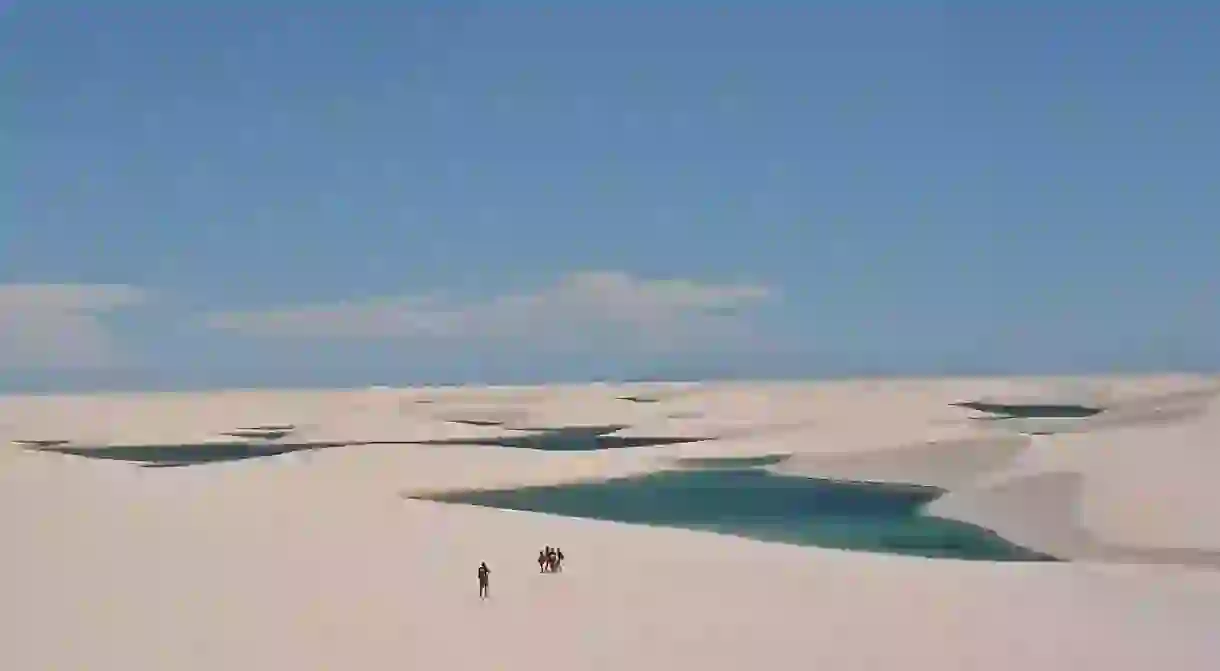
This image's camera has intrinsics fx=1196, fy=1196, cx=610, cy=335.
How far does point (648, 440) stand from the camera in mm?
52969

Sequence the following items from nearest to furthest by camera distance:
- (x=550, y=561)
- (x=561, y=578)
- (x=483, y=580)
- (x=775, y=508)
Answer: (x=483, y=580), (x=561, y=578), (x=550, y=561), (x=775, y=508)

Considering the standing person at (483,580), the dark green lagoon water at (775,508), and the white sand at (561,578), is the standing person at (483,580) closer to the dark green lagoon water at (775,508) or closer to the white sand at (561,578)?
the white sand at (561,578)

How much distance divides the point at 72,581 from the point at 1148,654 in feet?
51.3

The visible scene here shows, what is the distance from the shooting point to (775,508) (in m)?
31.0

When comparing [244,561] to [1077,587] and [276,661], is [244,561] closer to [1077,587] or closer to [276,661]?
[276,661]

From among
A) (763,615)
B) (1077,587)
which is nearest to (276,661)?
(763,615)

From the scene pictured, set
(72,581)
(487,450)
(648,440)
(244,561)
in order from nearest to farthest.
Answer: (72,581) → (244,561) → (487,450) → (648,440)

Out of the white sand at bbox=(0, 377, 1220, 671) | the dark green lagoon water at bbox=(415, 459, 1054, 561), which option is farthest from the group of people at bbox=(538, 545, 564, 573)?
the dark green lagoon water at bbox=(415, 459, 1054, 561)

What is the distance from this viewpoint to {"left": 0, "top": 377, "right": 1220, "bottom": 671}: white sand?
578 inches

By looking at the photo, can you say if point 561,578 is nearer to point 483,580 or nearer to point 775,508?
point 483,580

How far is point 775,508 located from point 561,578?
12344 millimetres

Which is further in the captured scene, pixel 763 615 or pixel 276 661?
pixel 763 615

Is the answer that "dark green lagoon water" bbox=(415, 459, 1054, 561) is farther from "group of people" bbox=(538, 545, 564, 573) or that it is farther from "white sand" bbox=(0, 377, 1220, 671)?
"group of people" bbox=(538, 545, 564, 573)

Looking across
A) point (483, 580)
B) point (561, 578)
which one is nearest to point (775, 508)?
point (561, 578)
